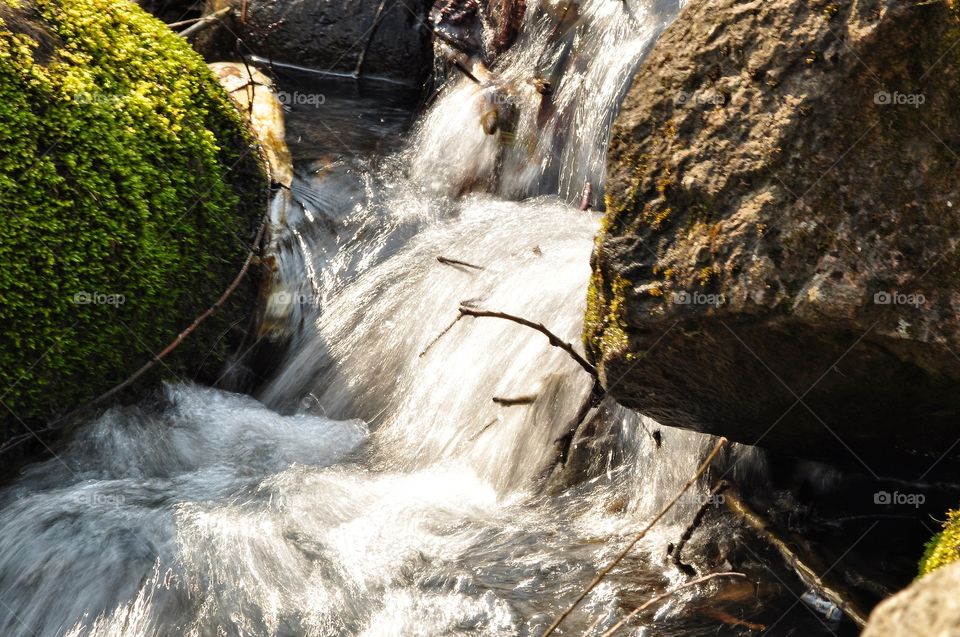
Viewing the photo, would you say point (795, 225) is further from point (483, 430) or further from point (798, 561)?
point (483, 430)

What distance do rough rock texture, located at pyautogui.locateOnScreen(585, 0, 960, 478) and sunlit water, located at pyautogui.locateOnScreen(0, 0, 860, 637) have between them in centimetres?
81

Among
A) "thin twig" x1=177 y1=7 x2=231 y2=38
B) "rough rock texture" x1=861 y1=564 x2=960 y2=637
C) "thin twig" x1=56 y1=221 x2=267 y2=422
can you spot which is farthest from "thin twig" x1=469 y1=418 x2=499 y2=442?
"thin twig" x1=177 y1=7 x2=231 y2=38

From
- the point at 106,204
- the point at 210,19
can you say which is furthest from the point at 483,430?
the point at 210,19

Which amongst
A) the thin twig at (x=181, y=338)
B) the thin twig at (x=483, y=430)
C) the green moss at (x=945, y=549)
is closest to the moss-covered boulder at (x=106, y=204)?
the thin twig at (x=181, y=338)

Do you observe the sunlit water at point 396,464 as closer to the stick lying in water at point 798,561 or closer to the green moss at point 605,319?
the stick lying in water at point 798,561

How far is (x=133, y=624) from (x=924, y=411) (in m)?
2.63

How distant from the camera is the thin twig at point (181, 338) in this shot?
465cm

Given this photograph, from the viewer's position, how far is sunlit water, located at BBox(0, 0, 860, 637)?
3.44 metres

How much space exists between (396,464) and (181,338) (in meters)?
1.29

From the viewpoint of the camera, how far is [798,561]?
11.1 ft

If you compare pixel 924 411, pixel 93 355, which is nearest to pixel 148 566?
pixel 93 355

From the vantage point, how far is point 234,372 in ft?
17.7

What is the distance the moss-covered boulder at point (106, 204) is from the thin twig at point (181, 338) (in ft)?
0.11

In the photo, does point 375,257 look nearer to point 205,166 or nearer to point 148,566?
point 205,166
